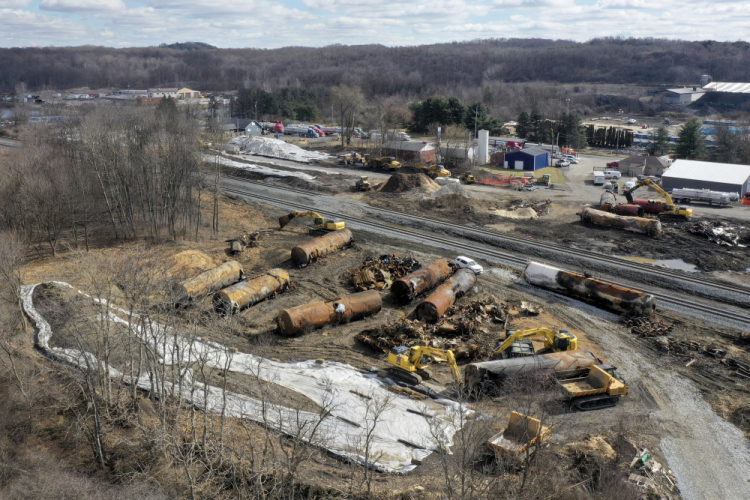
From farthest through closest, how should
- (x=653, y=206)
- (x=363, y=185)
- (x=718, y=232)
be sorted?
(x=363, y=185) < (x=653, y=206) < (x=718, y=232)

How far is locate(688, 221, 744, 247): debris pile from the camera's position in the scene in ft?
145

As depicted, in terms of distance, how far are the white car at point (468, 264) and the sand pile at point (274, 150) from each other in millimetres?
45248

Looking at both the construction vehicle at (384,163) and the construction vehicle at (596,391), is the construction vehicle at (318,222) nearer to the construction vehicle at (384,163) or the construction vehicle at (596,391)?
the construction vehicle at (596,391)

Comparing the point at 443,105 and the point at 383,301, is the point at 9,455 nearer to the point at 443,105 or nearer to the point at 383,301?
the point at 383,301

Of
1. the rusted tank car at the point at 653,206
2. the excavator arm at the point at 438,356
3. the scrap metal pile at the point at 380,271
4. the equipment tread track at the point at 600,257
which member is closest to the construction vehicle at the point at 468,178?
the equipment tread track at the point at 600,257

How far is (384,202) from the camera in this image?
56031 millimetres

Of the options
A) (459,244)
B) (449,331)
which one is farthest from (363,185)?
(449,331)

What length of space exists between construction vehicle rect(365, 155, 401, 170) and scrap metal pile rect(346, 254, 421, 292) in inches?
1361

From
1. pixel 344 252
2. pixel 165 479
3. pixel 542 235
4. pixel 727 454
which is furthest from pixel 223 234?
pixel 727 454

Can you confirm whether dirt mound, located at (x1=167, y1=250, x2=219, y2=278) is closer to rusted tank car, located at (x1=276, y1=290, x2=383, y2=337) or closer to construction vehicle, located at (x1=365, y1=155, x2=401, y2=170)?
rusted tank car, located at (x1=276, y1=290, x2=383, y2=337)

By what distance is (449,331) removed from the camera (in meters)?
29.5

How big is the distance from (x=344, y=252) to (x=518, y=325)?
15093 millimetres

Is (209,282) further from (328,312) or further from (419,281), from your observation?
(419,281)

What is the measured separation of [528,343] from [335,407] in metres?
9.81
